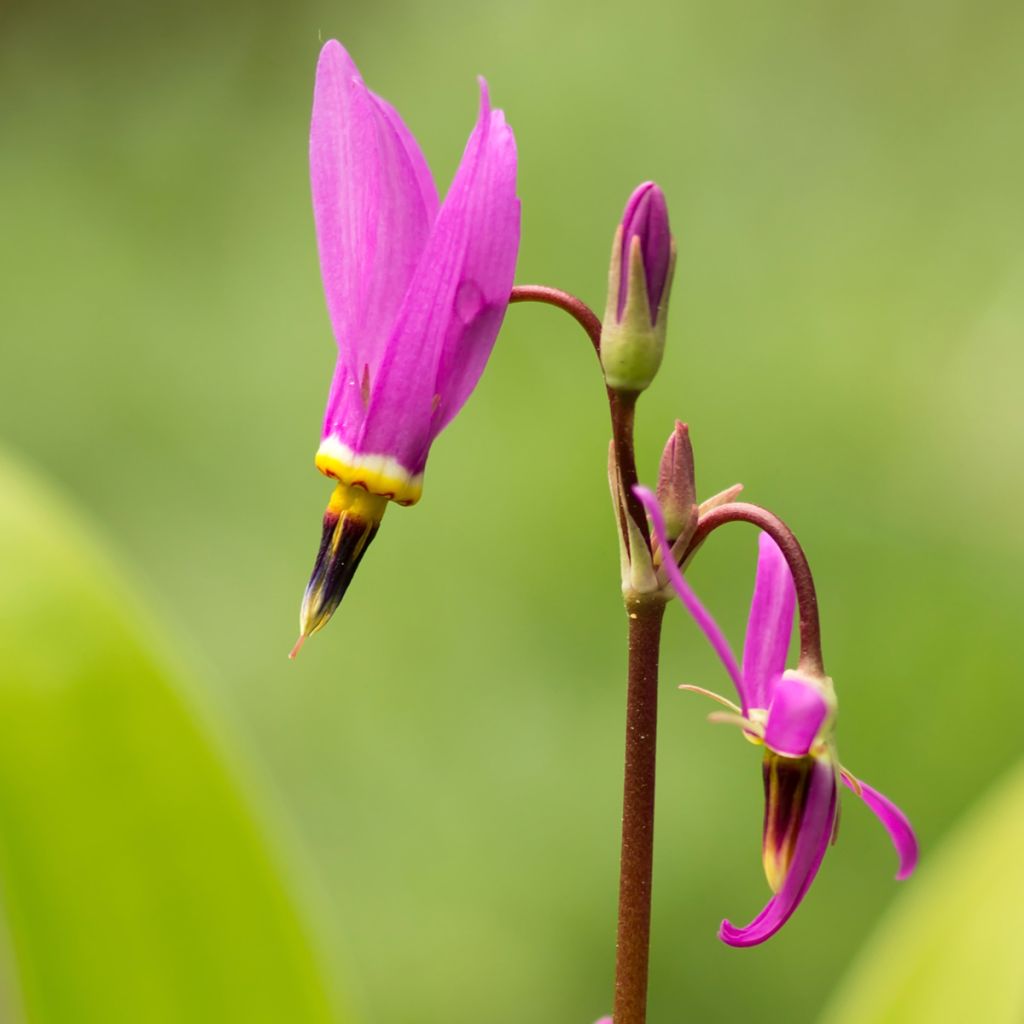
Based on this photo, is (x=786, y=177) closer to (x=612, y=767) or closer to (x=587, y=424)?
(x=587, y=424)

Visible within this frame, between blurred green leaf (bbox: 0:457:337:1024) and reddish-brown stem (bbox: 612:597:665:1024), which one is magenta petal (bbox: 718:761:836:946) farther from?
blurred green leaf (bbox: 0:457:337:1024)

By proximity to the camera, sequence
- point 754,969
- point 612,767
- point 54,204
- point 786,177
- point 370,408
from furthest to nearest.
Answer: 1. point 54,204
2. point 786,177
3. point 612,767
4. point 754,969
5. point 370,408

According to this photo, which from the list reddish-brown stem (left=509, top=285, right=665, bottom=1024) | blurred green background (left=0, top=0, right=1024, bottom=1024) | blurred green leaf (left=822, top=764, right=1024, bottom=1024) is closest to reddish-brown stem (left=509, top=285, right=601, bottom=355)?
reddish-brown stem (left=509, top=285, right=665, bottom=1024)

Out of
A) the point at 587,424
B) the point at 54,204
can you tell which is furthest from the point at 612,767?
the point at 54,204

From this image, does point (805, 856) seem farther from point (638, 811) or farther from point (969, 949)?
point (969, 949)

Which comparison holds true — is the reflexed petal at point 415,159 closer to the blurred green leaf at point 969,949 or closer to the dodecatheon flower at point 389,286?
the dodecatheon flower at point 389,286

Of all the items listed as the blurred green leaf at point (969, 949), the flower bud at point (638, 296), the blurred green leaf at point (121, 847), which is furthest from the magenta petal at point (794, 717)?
the blurred green leaf at point (121, 847)

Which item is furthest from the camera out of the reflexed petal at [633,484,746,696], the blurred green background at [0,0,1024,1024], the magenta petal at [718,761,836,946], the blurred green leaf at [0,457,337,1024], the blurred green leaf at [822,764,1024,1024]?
the blurred green background at [0,0,1024,1024]

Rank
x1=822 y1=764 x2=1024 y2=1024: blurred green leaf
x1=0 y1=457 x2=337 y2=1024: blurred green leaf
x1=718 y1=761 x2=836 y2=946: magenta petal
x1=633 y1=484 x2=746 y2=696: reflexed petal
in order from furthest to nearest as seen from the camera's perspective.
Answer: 1. x1=0 y1=457 x2=337 y2=1024: blurred green leaf
2. x1=822 y1=764 x2=1024 y2=1024: blurred green leaf
3. x1=718 y1=761 x2=836 y2=946: magenta petal
4. x1=633 y1=484 x2=746 y2=696: reflexed petal
